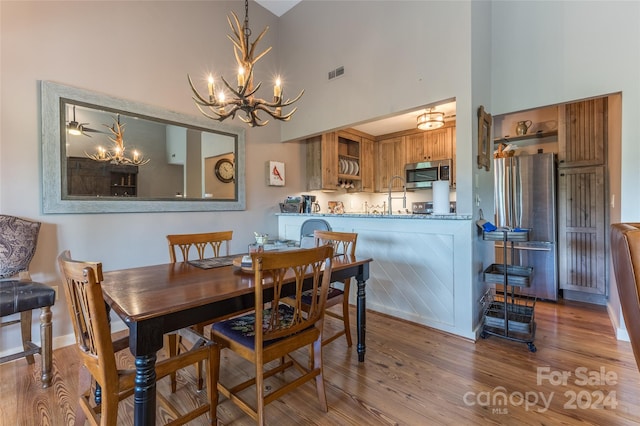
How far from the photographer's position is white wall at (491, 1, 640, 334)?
7.68 feet

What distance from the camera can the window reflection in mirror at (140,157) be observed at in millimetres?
2557

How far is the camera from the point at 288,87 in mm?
4168

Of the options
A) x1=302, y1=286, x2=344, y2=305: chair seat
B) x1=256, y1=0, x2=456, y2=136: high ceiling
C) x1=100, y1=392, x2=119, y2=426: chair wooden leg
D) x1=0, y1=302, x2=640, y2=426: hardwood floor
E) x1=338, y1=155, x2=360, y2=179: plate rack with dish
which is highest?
x1=256, y1=0, x2=456, y2=136: high ceiling

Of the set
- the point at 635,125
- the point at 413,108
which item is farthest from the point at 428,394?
the point at 635,125

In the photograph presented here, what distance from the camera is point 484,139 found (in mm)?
2777

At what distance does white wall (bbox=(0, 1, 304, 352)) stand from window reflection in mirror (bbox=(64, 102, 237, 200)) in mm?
210

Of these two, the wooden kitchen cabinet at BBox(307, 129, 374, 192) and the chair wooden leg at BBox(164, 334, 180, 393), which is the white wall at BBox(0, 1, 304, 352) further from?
the chair wooden leg at BBox(164, 334, 180, 393)

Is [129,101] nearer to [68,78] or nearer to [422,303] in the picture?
[68,78]

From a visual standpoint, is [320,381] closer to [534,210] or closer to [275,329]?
[275,329]

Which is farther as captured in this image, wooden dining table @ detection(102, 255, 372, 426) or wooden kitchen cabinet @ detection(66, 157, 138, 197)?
wooden kitchen cabinet @ detection(66, 157, 138, 197)

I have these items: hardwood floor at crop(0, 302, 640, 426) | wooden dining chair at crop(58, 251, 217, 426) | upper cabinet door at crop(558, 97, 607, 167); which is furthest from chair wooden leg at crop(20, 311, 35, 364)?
upper cabinet door at crop(558, 97, 607, 167)

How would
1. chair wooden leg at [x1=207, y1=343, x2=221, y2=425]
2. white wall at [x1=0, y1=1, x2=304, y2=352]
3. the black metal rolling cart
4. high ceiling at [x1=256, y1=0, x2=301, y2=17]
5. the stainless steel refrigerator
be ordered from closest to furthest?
chair wooden leg at [x1=207, y1=343, x2=221, y2=425]
white wall at [x1=0, y1=1, x2=304, y2=352]
the black metal rolling cart
the stainless steel refrigerator
high ceiling at [x1=256, y1=0, x2=301, y2=17]

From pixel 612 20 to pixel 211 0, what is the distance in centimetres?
390

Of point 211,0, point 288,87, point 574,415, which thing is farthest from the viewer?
point 288,87
